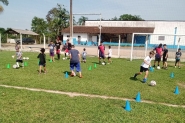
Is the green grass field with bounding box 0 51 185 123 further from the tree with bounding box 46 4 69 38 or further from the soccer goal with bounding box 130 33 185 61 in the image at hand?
the tree with bounding box 46 4 69 38

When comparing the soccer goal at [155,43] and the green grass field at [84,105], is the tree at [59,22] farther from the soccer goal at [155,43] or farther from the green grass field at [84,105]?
the green grass field at [84,105]

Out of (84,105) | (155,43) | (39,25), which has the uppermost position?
(39,25)

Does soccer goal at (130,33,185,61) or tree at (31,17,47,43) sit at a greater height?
tree at (31,17,47,43)

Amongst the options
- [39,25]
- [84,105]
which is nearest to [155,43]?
[84,105]

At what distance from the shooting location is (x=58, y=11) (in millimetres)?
54656

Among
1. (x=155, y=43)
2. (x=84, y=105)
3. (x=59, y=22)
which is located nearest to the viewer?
(x=84, y=105)

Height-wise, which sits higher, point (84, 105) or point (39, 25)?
point (39, 25)

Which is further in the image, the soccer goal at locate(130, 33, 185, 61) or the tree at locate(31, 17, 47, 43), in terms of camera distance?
the tree at locate(31, 17, 47, 43)

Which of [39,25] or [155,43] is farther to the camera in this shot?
[39,25]

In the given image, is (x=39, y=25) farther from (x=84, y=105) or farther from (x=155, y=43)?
(x=84, y=105)

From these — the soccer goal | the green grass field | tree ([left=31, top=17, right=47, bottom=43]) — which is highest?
tree ([left=31, top=17, right=47, bottom=43])

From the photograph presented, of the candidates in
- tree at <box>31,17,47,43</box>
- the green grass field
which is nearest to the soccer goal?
the green grass field

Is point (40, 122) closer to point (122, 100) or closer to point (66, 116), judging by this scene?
point (66, 116)

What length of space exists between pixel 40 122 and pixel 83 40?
135ft
